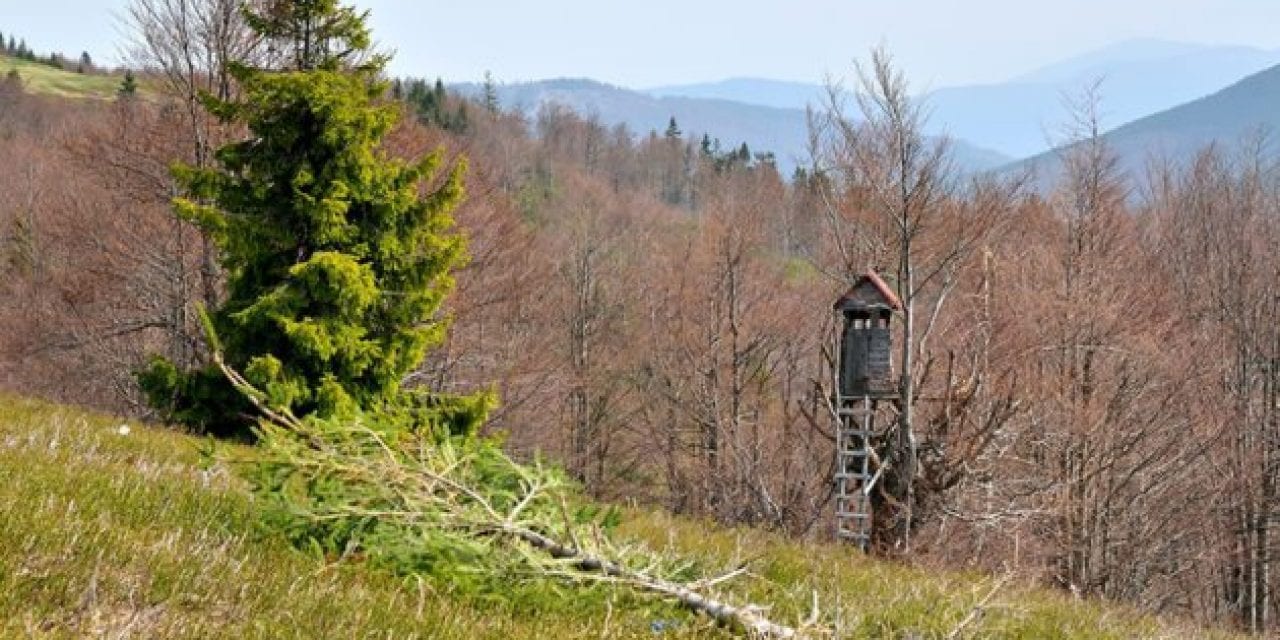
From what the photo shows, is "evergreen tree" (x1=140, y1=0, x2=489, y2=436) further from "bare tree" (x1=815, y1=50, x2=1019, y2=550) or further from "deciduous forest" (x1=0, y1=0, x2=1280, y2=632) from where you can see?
"bare tree" (x1=815, y1=50, x2=1019, y2=550)

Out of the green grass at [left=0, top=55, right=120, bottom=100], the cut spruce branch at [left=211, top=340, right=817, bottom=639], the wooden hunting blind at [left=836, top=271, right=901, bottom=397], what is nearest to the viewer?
the cut spruce branch at [left=211, top=340, right=817, bottom=639]

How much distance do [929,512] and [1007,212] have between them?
6246mm

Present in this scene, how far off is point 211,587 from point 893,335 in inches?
1025

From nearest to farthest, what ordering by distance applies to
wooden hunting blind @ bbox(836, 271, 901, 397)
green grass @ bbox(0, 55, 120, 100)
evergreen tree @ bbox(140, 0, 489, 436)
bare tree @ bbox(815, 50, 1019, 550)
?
evergreen tree @ bbox(140, 0, 489, 436), bare tree @ bbox(815, 50, 1019, 550), wooden hunting blind @ bbox(836, 271, 901, 397), green grass @ bbox(0, 55, 120, 100)

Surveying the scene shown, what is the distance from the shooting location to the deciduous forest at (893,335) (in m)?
17.1

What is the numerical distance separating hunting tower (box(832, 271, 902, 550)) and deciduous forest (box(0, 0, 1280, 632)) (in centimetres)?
51

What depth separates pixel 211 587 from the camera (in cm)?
312

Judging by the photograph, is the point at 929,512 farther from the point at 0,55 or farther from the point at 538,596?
the point at 0,55

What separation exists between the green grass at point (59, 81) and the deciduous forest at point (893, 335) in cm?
9273

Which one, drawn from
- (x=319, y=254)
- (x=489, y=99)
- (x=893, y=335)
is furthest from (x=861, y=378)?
(x=489, y=99)

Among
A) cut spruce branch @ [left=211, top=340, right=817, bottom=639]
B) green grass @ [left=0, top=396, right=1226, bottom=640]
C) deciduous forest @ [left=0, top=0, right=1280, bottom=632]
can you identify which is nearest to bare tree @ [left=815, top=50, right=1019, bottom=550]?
deciduous forest @ [left=0, top=0, right=1280, bottom=632]

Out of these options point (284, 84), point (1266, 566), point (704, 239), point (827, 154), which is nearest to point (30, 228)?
point (704, 239)

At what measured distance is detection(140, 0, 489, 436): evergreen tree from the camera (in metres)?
13.8

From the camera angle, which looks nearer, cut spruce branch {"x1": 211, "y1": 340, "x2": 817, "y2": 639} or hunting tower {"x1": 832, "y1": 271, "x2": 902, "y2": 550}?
cut spruce branch {"x1": 211, "y1": 340, "x2": 817, "y2": 639}
